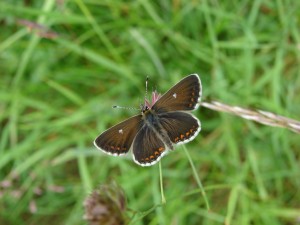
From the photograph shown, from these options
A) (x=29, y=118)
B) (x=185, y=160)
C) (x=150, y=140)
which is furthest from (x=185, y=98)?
(x=29, y=118)

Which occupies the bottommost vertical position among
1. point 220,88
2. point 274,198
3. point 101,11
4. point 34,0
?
point 274,198

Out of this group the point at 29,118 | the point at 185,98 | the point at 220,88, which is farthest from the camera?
the point at 29,118

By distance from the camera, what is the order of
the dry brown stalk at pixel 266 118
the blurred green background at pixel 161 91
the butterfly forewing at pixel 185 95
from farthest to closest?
the blurred green background at pixel 161 91 → the butterfly forewing at pixel 185 95 → the dry brown stalk at pixel 266 118

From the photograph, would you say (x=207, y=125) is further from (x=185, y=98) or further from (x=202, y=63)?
(x=185, y=98)

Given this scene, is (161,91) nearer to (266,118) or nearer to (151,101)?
(151,101)

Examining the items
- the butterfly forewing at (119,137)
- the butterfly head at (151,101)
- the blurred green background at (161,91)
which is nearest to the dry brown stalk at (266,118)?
the butterfly head at (151,101)

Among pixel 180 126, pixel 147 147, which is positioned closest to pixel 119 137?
pixel 147 147

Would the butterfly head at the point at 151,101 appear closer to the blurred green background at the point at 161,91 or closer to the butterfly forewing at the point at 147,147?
the butterfly forewing at the point at 147,147
